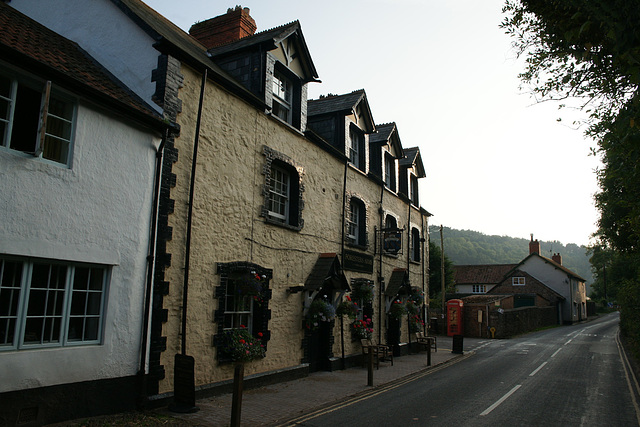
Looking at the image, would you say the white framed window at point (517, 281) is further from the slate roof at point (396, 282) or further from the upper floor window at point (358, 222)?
the upper floor window at point (358, 222)

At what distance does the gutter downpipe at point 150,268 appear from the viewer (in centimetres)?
798

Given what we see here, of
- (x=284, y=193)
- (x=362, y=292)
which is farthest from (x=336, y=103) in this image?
(x=362, y=292)

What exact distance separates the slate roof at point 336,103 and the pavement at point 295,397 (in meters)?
9.58

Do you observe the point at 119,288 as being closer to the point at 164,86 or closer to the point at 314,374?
the point at 164,86

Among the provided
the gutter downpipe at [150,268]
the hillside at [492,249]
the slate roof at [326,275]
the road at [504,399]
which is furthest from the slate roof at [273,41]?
the hillside at [492,249]

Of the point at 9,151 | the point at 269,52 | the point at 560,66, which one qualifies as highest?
the point at 269,52

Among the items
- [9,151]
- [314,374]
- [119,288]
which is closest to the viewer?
[9,151]

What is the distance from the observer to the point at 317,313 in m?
13.1

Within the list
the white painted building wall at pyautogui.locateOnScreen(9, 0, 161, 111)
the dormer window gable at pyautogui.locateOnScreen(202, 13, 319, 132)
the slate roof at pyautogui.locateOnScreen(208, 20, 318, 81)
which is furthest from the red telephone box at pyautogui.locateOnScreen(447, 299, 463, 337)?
the white painted building wall at pyautogui.locateOnScreen(9, 0, 161, 111)

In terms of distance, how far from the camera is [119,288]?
25.5 ft

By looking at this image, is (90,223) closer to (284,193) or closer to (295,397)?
(295,397)

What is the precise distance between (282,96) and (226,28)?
395cm

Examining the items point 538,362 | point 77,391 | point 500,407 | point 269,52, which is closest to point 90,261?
point 77,391

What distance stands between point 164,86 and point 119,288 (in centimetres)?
424
